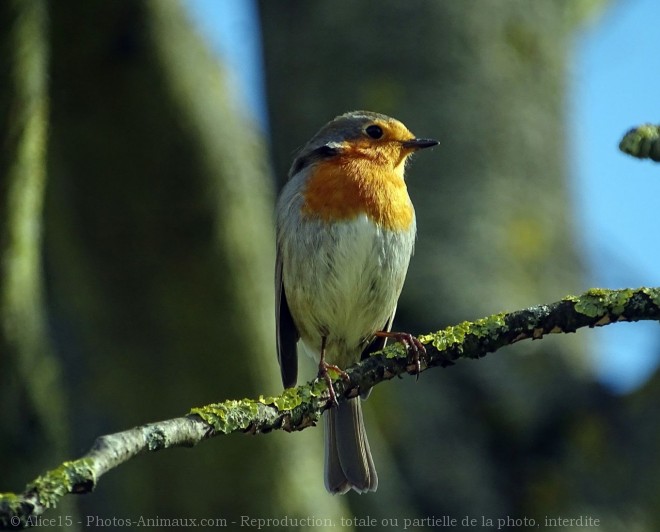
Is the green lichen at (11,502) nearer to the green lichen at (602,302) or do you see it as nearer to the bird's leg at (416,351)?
the bird's leg at (416,351)

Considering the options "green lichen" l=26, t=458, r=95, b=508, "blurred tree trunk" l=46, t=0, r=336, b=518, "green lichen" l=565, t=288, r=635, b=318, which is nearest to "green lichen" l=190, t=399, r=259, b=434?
"green lichen" l=26, t=458, r=95, b=508

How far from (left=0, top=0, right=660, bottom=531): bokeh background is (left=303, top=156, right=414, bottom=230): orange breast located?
33 centimetres

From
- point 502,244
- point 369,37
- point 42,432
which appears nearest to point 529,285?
point 502,244

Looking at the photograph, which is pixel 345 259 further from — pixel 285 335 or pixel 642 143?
pixel 642 143

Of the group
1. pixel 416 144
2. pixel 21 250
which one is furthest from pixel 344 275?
pixel 21 250

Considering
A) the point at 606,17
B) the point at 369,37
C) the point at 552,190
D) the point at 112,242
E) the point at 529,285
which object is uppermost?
the point at 606,17

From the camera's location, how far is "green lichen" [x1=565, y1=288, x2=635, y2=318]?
2.73 metres

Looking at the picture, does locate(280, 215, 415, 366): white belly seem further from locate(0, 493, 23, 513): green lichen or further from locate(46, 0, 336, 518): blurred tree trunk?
locate(0, 493, 23, 513): green lichen

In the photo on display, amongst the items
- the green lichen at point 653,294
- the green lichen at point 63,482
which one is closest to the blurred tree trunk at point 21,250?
the green lichen at point 63,482

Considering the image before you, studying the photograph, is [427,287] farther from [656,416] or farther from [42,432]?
[42,432]

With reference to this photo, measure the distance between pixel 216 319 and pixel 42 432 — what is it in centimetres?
94

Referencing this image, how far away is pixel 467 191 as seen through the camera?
20.4ft

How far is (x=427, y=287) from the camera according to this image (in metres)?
6.04

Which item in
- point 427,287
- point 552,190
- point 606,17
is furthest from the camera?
point 606,17
